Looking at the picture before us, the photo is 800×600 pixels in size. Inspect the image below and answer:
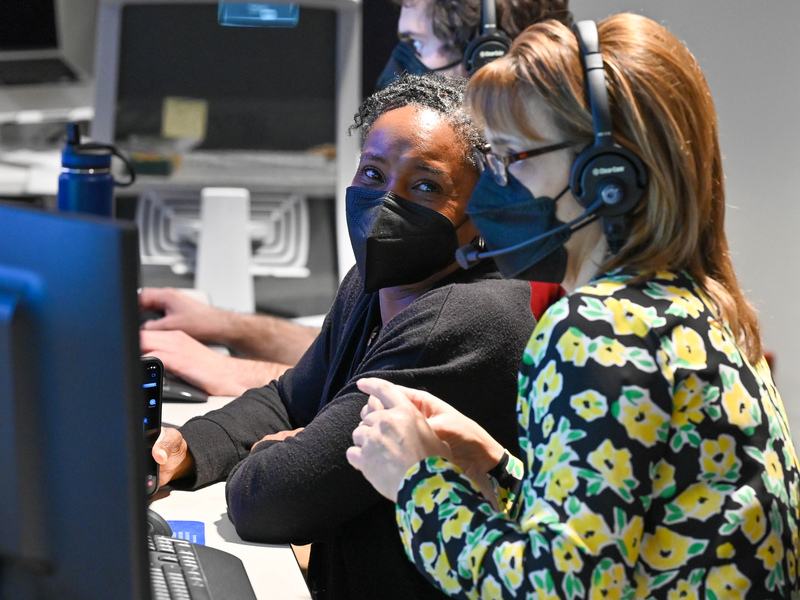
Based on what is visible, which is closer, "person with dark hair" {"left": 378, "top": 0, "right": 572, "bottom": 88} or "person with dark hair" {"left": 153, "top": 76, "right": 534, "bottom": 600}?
"person with dark hair" {"left": 153, "top": 76, "right": 534, "bottom": 600}

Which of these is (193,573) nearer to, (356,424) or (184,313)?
(356,424)

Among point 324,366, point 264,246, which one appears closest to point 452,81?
point 324,366

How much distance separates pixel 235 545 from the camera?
1091 millimetres

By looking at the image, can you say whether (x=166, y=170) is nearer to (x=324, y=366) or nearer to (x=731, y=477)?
(x=324, y=366)

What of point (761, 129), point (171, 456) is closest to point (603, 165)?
point (171, 456)

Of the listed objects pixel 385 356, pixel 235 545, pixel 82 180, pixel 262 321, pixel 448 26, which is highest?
pixel 448 26

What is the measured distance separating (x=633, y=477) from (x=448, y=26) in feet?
4.94

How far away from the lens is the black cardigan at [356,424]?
108cm

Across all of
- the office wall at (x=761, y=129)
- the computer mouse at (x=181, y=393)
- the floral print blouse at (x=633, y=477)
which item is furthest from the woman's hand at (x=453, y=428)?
the office wall at (x=761, y=129)

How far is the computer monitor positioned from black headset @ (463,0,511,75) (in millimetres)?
1324

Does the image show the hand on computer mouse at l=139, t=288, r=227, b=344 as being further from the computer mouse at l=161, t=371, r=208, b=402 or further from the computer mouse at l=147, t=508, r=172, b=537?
the computer mouse at l=147, t=508, r=172, b=537

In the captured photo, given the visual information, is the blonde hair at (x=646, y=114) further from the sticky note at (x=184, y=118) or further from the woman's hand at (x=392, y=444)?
the sticky note at (x=184, y=118)

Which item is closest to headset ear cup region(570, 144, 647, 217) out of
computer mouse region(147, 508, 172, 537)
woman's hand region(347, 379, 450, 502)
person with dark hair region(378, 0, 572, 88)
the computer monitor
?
woman's hand region(347, 379, 450, 502)

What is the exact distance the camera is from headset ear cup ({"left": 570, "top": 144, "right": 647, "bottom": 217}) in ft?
2.73
